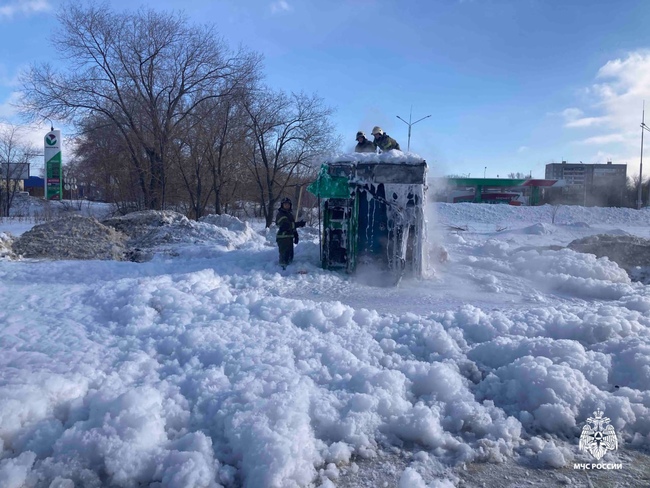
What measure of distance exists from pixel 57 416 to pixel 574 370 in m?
4.05

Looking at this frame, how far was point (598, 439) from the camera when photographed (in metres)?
3.71

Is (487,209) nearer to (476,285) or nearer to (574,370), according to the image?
(476,285)

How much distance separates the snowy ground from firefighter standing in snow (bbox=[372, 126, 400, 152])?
4.17m

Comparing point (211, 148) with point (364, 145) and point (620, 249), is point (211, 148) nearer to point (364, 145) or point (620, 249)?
point (364, 145)

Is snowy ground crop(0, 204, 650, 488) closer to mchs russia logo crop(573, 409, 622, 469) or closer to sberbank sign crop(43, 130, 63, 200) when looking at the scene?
mchs russia logo crop(573, 409, 622, 469)

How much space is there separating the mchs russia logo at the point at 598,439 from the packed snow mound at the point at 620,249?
830 cm

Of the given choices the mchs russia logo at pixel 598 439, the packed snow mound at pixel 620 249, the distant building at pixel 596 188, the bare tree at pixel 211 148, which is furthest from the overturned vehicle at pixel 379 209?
the distant building at pixel 596 188

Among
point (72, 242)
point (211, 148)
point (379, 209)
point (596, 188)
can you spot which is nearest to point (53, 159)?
point (211, 148)

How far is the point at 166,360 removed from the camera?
14.6ft

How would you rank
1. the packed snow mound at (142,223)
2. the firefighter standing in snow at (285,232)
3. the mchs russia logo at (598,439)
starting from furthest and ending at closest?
the packed snow mound at (142,223), the firefighter standing in snow at (285,232), the mchs russia logo at (598,439)

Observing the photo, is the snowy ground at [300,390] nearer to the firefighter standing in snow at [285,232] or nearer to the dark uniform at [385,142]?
the firefighter standing in snow at [285,232]

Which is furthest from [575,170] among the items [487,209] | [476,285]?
[476,285]

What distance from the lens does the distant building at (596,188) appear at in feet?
174

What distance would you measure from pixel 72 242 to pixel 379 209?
6864 mm
